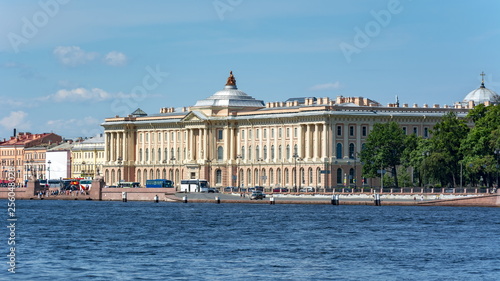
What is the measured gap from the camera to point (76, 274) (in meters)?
55.6

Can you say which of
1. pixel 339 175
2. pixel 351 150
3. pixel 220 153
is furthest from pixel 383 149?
pixel 220 153

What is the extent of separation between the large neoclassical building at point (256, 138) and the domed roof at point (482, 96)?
0.12 metres

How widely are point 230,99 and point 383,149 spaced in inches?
1334

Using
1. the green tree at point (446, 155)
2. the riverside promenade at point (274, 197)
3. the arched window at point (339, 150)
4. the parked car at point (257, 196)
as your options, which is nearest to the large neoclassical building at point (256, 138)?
the arched window at point (339, 150)

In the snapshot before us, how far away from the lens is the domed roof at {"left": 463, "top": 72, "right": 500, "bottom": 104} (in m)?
170

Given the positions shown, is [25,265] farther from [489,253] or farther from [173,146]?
[173,146]

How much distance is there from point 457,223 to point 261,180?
7417 cm

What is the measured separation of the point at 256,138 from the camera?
163 m

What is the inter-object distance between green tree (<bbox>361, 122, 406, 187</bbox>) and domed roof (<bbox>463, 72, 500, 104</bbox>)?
98.8ft

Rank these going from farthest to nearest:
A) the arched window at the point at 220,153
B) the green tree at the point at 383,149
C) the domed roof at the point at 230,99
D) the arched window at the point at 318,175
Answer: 1. the domed roof at the point at 230,99
2. the arched window at the point at 220,153
3. the arched window at the point at 318,175
4. the green tree at the point at 383,149

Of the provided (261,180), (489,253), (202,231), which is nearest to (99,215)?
(202,231)

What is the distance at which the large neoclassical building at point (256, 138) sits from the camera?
152 metres

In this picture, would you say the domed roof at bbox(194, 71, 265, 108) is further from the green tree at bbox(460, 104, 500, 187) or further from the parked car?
the green tree at bbox(460, 104, 500, 187)

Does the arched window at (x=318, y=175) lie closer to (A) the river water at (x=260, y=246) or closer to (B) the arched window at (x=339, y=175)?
(B) the arched window at (x=339, y=175)
